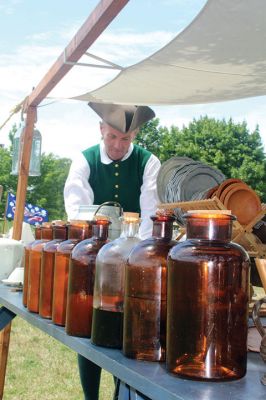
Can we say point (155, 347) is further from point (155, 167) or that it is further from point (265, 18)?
point (155, 167)

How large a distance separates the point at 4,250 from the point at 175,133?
101ft

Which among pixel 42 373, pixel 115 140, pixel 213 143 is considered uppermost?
pixel 213 143

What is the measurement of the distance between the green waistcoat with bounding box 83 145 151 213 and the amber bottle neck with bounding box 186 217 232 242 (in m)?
2.17

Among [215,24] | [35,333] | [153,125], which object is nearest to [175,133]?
[153,125]

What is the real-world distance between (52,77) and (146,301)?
6.89ft

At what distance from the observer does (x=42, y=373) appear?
3.67m

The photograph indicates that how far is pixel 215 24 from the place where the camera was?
2.53 metres

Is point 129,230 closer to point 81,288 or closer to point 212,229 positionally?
point 81,288

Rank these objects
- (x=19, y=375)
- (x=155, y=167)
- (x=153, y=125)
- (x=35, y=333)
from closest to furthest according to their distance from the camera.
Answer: (x=155, y=167) → (x=19, y=375) → (x=35, y=333) → (x=153, y=125)

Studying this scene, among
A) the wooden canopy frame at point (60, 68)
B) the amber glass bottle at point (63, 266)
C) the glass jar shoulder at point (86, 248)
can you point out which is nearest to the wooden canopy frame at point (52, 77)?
the wooden canopy frame at point (60, 68)

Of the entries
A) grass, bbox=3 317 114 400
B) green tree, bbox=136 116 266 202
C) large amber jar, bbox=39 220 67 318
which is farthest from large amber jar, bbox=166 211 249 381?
green tree, bbox=136 116 266 202

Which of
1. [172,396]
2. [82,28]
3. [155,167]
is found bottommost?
[172,396]

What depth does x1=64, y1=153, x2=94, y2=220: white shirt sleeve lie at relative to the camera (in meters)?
2.72

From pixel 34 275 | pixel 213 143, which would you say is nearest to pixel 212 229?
pixel 34 275
